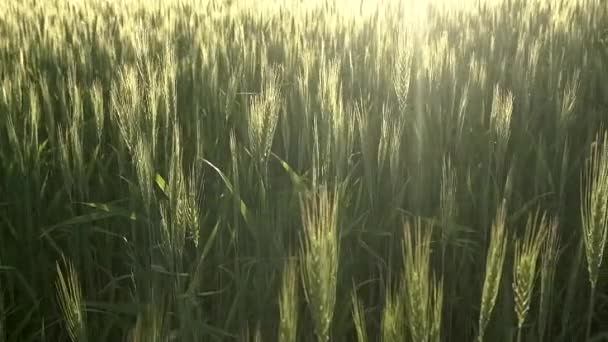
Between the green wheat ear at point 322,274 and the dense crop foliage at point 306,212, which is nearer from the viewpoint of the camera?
the green wheat ear at point 322,274

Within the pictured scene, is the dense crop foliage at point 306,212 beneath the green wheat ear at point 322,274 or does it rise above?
beneath

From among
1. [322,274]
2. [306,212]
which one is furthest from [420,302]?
[306,212]

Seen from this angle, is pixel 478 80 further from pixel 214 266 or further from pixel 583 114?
pixel 214 266

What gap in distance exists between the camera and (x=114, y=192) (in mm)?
1334

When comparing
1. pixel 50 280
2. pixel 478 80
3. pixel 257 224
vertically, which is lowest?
pixel 50 280

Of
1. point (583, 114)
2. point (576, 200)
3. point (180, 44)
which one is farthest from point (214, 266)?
point (180, 44)

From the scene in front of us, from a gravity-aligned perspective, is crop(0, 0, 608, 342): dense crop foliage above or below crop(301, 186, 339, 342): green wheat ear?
below

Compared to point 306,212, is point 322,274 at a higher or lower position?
higher

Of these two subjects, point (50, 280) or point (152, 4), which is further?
point (152, 4)

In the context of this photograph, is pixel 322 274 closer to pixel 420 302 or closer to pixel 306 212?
pixel 420 302

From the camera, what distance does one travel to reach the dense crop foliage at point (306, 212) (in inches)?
27.7

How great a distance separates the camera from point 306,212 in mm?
1151

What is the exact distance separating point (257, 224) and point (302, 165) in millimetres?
289

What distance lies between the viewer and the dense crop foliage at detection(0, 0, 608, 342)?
70cm
